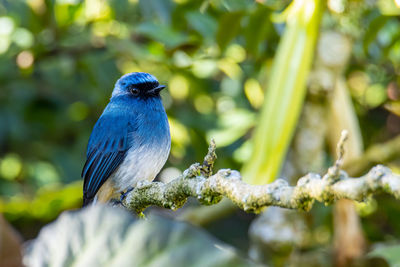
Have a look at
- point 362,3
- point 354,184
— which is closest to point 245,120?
point 362,3

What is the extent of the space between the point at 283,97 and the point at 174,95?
7.33ft

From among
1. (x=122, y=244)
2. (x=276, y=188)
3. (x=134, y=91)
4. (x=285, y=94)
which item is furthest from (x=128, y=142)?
(x=122, y=244)

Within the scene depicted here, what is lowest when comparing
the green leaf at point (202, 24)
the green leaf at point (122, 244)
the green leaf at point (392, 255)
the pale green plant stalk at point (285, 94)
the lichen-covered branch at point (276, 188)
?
the green leaf at point (122, 244)

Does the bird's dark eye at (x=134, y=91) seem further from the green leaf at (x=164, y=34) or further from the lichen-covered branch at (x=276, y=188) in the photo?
the lichen-covered branch at (x=276, y=188)

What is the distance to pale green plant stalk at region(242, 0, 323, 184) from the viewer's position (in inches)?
111

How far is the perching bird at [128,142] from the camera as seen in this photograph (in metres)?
2.91

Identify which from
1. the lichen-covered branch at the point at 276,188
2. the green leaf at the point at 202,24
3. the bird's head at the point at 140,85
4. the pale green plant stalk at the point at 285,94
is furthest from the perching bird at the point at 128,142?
the lichen-covered branch at the point at 276,188

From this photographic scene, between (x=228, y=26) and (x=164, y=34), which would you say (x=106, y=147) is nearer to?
(x=228, y=26)

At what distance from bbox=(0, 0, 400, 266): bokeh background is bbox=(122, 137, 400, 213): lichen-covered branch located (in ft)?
4.02

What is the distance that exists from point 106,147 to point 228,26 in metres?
0.95

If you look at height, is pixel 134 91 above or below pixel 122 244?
above

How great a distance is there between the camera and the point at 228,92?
4.90 metres

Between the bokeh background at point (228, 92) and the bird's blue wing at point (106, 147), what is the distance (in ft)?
1.93

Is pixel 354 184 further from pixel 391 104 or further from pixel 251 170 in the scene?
pixel 391 104
